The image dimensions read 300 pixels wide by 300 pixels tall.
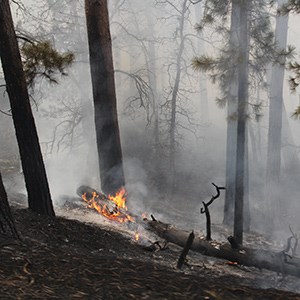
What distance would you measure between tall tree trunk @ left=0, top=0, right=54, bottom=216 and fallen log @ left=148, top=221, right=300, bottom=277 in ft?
8.83

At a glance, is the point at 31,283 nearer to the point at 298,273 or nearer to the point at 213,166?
the point at 298,273

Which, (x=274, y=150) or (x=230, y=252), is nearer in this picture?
(x=230, y=252)

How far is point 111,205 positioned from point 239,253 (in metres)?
4.18

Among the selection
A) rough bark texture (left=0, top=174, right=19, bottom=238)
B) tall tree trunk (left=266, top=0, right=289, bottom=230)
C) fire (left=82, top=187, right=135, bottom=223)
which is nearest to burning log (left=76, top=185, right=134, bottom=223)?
fire (left=82, top=187, right=135, bottom=223)

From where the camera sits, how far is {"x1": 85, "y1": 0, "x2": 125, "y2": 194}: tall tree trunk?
10.6 meters

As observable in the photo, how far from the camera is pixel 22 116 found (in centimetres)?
759

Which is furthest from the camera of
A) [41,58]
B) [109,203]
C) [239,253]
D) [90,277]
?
[109,203]

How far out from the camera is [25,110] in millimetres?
7594

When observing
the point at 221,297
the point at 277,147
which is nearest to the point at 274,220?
the point at 277,147

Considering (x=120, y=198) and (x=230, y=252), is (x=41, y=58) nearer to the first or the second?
(x=120, y=198)

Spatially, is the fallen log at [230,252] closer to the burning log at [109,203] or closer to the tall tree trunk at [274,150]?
the burning log at [109,203]

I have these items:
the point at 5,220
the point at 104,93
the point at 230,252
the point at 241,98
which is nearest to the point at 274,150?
the point at 241,98

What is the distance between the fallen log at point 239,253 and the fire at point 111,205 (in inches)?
36.7

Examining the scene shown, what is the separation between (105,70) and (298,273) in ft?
23.8
